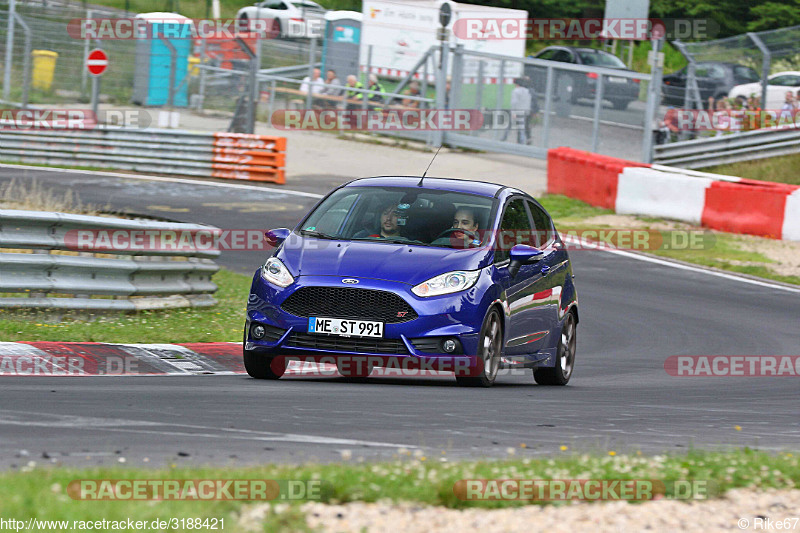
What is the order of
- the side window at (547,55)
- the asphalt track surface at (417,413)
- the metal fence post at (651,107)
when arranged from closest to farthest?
1. the asphalt track surface at (417,413)
2. the metal fence post at (651,107)
3. the side window at (547,55)

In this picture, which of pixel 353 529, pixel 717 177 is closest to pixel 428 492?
pixel 353 529

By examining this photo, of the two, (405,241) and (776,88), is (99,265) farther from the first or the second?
(776,88)

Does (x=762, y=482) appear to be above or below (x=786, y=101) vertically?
below

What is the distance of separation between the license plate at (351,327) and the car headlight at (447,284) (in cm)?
37

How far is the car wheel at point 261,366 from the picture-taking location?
938 centimetres

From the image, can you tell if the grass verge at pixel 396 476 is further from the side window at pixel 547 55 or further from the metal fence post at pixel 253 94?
the side window at pixel 547 55

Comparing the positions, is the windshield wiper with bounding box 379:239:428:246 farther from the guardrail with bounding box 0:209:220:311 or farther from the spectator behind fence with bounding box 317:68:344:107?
the spectator behind fence with bounding box 317:68:344:107

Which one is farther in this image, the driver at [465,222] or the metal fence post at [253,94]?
the metal fence post at [253,94]

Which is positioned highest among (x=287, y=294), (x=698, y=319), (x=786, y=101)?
(x=786, y=101)

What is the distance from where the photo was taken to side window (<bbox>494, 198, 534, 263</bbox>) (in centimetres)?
989

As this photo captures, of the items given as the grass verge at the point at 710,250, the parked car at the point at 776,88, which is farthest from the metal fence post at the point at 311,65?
the grass verge at the point at 710,250

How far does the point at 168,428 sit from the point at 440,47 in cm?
2635

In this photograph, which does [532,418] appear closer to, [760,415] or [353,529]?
[760,415]

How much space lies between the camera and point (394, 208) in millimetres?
10047
